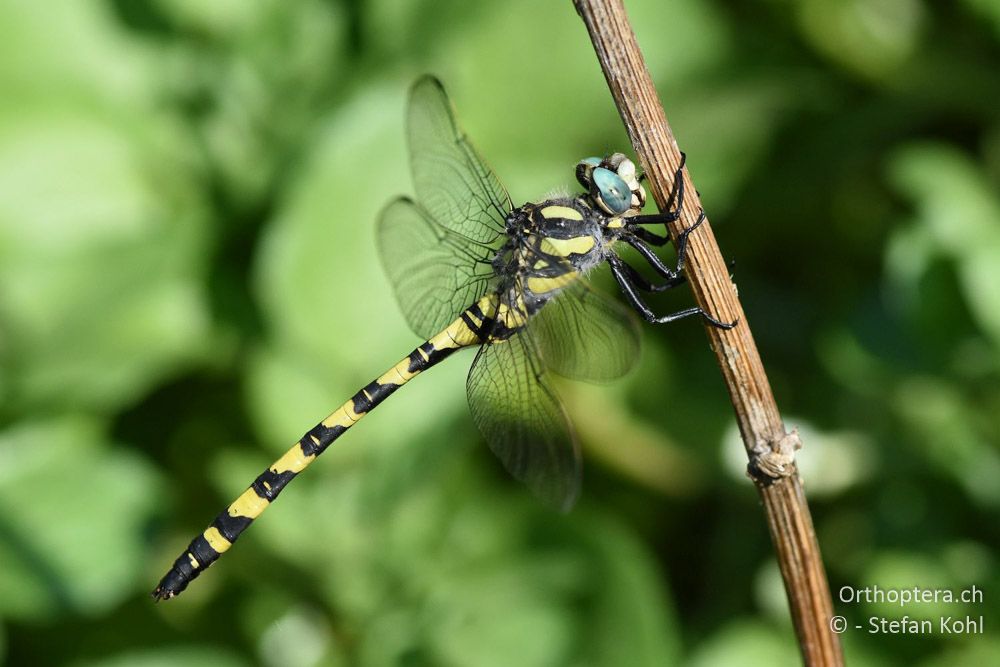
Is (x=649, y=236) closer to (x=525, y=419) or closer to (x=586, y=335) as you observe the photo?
(x=586, y=335)

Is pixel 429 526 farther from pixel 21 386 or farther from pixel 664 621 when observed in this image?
pixel 21 386

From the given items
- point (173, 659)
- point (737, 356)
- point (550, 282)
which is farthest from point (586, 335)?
point (173, 659)

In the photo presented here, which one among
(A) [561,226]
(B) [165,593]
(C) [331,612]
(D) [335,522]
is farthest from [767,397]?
(C) [331,612]

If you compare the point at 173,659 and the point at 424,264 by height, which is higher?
the point at 424,264

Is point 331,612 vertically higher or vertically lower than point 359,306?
lower

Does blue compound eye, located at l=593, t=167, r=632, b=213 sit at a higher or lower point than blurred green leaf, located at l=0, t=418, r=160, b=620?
higher

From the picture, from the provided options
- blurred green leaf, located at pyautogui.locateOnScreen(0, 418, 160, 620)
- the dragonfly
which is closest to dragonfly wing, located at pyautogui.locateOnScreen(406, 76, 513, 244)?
the dragonfly

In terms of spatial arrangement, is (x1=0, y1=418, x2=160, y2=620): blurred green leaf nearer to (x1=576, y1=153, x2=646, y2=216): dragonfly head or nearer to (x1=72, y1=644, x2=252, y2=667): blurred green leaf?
(x1=72, y1=644, x2=252, y2=667): blurred green leaf
